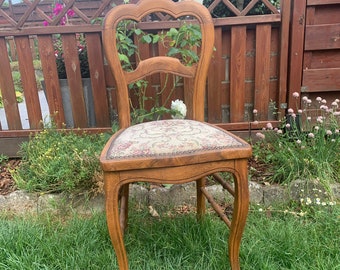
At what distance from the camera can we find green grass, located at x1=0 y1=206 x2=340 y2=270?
135cm

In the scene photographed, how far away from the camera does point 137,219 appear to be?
1.71m

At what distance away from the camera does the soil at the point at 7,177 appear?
1.94 meters

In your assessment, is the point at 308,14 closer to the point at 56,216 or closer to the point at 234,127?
the point at 234,127

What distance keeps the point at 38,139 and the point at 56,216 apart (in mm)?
586

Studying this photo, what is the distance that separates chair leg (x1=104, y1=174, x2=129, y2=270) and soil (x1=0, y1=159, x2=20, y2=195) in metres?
1.08

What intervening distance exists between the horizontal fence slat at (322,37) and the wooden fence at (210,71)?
14 centimetres

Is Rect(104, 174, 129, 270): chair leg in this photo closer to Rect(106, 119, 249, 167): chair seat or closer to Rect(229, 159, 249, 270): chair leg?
Rect(106, 119, 249, 167): chair seat

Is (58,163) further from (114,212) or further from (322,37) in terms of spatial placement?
(322,37)

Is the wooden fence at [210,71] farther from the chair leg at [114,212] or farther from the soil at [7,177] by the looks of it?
the chair leg at [114,212]

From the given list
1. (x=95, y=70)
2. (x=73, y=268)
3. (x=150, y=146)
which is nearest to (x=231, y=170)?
(x=150, y=146)

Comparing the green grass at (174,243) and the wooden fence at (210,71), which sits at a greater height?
the wooden fence at (210,71)

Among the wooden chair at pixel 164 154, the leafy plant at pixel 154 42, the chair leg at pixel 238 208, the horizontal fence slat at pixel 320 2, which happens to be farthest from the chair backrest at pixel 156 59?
the horizontal fence slat at pixel 320 2

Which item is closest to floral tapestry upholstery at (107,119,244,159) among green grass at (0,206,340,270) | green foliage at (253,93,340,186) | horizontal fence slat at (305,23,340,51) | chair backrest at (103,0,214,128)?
chair backrest at (103,0,214,128)

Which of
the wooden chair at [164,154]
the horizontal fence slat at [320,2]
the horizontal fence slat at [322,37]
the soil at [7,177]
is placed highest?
the horizontal fence slat at [320,2]
